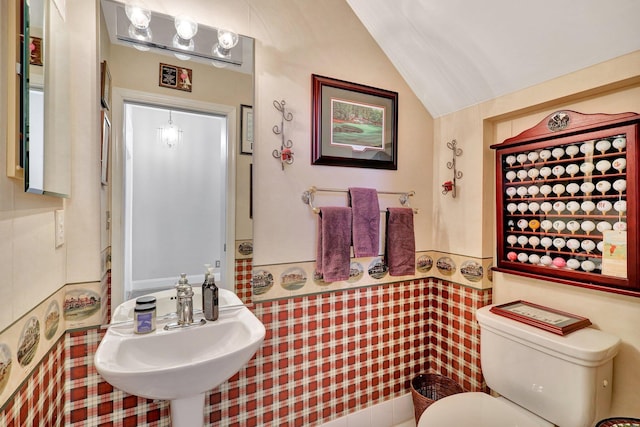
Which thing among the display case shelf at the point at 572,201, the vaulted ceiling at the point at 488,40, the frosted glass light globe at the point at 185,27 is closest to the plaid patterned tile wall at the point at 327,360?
the display case shelf at the point at 572,201

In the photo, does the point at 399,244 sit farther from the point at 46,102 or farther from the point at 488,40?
the point at 46,102

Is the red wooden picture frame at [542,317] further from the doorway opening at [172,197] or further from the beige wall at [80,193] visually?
the beige wall at [80,193]

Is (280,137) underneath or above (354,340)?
above

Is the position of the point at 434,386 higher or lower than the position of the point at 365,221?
lower

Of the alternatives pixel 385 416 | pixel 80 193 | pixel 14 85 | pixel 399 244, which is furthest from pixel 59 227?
pixel 385 416

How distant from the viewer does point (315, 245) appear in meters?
1.62

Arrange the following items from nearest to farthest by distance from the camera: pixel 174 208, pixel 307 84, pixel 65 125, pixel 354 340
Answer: pixel 65 125
pixel 174 208
pixel 307 84
pixel 354 340

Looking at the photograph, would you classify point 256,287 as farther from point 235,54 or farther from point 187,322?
point 235,54

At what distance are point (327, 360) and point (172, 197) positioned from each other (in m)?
1.14

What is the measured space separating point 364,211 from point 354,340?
2.39ft

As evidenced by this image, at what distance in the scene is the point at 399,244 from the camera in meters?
1.75

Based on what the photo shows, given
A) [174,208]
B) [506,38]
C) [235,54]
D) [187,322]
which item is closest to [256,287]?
[187,322]

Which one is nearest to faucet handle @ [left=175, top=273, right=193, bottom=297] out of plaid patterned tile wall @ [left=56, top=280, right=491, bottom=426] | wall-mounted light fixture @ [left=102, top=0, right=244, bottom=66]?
plaid patterned tile wall @ [left=56, top=280, right=491, bottom=426]

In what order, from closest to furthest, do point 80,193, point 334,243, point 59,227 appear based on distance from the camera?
point 59,227 → point 80,193 → point 334,243
